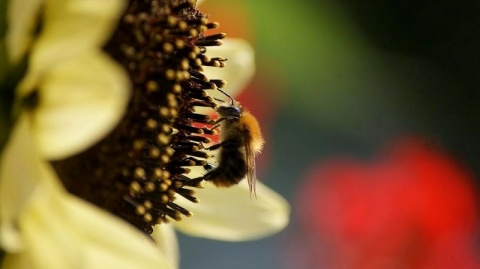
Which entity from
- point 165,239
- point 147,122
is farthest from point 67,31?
point 165,239

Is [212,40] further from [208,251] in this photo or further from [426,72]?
[426,72]

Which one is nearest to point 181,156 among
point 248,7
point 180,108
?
point 180,108

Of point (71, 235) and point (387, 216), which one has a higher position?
point (71, 235)

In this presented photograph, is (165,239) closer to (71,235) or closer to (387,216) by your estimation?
(71,235)

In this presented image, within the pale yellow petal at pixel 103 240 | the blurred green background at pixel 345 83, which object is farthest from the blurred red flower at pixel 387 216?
the pale yellow petal at pixel 103 240

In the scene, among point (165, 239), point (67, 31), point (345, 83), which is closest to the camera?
point (67, 31)
